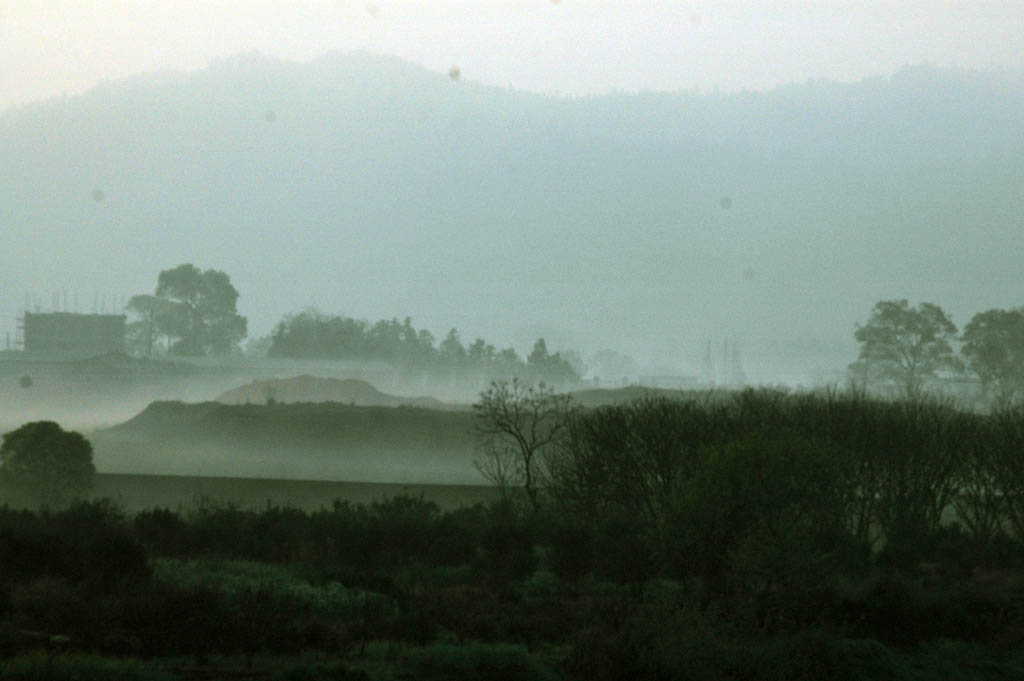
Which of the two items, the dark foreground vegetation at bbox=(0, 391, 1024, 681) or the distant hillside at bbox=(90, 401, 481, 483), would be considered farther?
the distant hillside at bbox=(90, 401, 481, 483)

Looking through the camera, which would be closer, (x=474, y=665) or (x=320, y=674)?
(x=320, y=674)

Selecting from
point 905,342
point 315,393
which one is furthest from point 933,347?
point 315,393

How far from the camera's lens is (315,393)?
126438 millimetres

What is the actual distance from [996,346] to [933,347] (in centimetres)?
529

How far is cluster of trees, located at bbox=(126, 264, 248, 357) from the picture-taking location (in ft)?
491

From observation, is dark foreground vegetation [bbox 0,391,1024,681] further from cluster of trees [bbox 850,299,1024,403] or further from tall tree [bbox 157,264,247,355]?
tall tree [bbox 157,264,247,355]

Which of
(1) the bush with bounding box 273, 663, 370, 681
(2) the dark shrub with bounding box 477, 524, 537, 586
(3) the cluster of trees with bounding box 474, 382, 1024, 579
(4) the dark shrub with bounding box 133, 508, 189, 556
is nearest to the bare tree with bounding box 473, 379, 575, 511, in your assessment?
(3) the cluster of trees with bounding box 474, 382, 1024, 579

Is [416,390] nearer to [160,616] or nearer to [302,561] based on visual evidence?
[302,561]

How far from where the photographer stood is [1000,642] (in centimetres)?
2784

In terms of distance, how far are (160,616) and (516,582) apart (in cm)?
1147

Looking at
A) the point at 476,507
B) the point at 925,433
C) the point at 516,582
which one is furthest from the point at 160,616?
the point at 925,433

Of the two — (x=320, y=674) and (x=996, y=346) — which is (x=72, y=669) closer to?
(x=320, y=674)

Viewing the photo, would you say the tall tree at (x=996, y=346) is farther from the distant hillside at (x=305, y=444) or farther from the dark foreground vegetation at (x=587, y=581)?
the dark foreground vegetation at (x=587, y=581)

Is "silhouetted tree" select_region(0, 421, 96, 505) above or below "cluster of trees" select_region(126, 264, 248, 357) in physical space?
below
